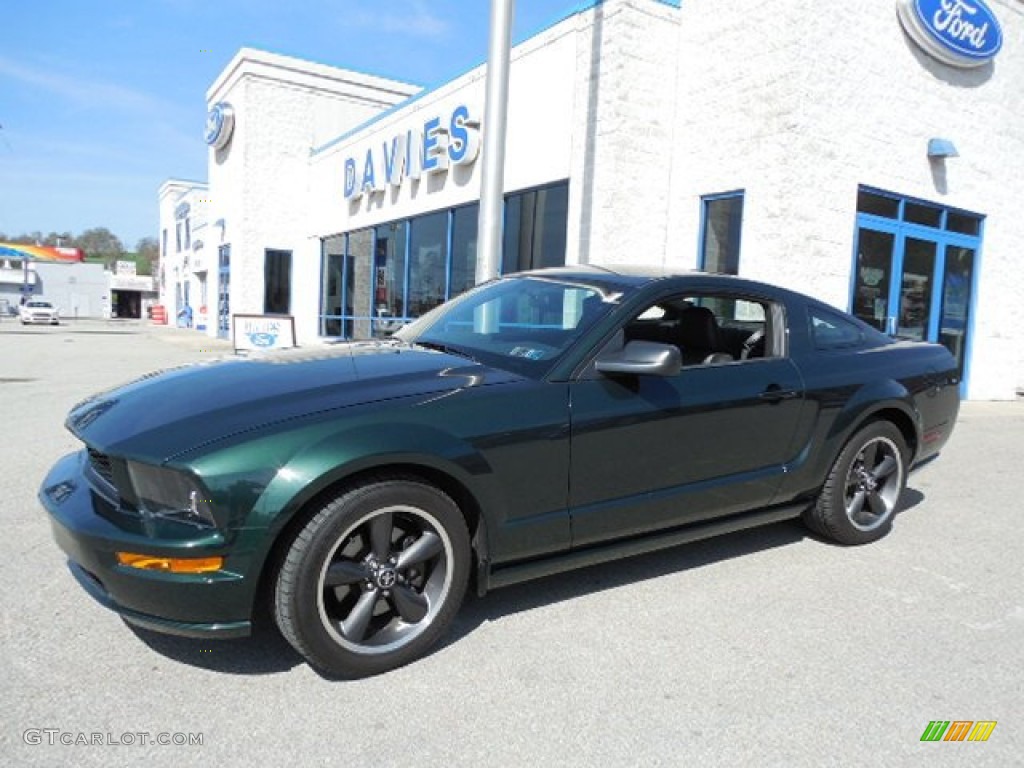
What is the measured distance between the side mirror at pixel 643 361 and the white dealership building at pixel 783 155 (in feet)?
14.9

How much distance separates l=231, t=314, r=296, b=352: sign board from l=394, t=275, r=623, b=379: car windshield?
33.2ft

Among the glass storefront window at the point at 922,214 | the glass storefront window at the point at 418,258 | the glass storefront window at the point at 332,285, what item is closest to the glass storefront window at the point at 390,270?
the glass storefront window at the point at 418,258

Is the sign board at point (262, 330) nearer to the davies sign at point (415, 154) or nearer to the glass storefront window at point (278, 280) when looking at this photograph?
the davies sign at point (415, 154)

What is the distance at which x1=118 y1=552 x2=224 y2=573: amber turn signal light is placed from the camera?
2.43 m

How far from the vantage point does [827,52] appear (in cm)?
891

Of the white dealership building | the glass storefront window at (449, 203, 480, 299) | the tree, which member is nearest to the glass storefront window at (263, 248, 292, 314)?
the white dealership building

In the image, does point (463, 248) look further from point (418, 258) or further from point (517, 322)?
point (517, 322)

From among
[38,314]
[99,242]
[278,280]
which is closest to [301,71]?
[278,280]

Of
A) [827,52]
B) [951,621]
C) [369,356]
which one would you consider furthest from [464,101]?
[951,621]

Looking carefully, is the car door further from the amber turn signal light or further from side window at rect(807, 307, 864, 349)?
the amber turn signal light

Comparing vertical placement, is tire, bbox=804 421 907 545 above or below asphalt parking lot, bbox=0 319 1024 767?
above

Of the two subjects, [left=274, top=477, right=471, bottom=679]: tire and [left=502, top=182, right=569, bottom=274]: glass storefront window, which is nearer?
[left=274, top=477, right=471, bottom=679]: tire

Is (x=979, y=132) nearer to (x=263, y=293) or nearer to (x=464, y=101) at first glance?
(x=464, y=101)

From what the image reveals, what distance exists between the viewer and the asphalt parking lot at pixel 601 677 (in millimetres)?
2334
